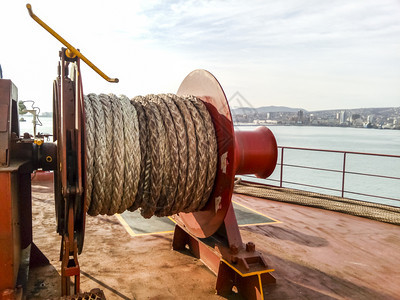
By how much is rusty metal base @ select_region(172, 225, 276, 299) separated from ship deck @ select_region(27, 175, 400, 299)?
12 cm

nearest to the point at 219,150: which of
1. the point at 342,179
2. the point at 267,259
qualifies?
the point at 267,259

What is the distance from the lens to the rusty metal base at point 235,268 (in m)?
3.24

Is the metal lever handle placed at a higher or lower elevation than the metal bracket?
higher

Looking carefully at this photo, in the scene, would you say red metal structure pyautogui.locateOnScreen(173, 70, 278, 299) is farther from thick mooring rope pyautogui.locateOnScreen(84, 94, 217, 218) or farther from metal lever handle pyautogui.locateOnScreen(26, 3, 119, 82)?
metal lever handle pyautogui.locateOnScreen(26, 3, 119, 82)

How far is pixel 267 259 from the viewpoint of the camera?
348cm

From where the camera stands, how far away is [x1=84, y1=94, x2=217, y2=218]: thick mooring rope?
3.07 metres

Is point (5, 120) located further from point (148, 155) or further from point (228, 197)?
point (228, 197)

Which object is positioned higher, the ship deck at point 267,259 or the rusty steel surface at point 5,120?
the rusty steel surface at point 5,120

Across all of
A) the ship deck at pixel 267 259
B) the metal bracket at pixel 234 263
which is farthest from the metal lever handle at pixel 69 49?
the ship deck at pixel 267 259

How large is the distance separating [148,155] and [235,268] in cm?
128

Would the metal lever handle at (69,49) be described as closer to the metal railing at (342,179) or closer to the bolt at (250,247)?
the bolt at (250,247)

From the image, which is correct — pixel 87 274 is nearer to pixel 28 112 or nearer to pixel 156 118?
pixel 156 118

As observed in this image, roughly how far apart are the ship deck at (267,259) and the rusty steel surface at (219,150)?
0.61 metres

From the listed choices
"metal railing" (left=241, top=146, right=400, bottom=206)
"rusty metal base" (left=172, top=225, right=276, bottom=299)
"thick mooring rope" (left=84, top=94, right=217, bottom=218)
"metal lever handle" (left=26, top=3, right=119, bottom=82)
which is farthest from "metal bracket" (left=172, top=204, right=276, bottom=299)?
"metal railing" (left=241, top=146, right=400, bottom=206)
